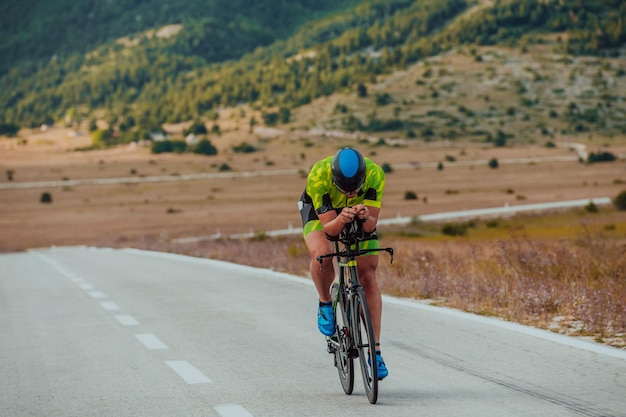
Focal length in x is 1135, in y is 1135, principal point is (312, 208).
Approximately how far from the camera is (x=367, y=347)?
7551 millimetres

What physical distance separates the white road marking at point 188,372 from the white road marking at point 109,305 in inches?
219

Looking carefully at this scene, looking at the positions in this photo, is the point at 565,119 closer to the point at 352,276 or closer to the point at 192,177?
the point at 192,177

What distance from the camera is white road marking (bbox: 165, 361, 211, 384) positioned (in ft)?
29.0

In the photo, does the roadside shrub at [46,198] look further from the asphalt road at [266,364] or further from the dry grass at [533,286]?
the asphalt road at [266,364]

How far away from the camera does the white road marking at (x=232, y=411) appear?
7.34 m

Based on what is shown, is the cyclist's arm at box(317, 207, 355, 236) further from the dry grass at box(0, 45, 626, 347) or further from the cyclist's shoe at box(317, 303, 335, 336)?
the dry grass at box(0, 45, 626, 347)

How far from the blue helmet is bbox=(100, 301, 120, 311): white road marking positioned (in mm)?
8381

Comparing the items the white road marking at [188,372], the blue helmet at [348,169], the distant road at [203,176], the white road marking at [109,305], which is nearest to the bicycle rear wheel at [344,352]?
the blue helmet at [348,169]

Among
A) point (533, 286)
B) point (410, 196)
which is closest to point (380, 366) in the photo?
point (533, 286)

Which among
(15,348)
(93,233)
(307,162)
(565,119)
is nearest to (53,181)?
(307,162)

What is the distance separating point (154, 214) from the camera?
244 feet

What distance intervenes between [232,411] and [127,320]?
6.46 metres

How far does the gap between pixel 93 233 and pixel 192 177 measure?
46.7m

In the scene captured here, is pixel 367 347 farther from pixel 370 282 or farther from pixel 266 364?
pixel 266 364
